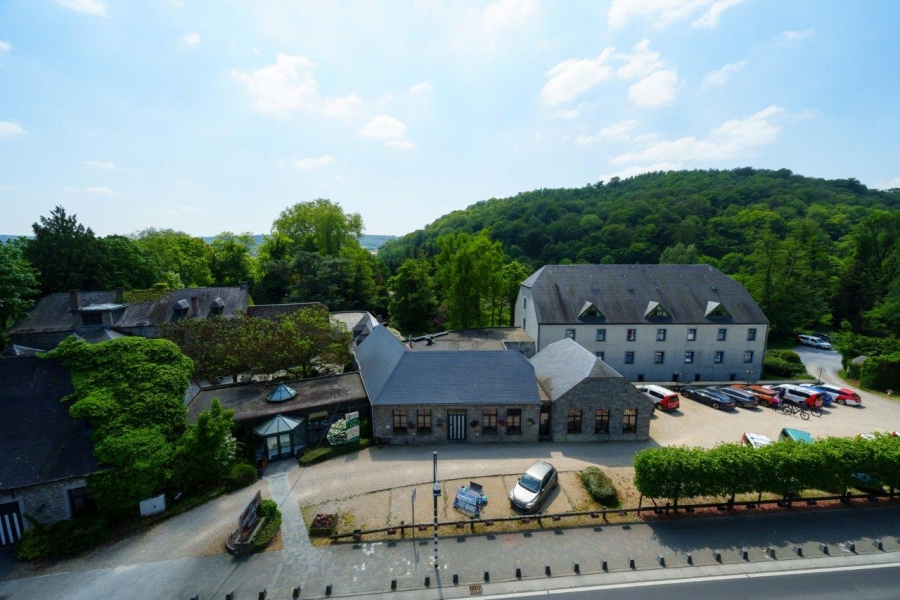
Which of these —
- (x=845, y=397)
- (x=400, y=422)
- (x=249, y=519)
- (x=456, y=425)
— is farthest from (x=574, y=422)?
(x=845, y=397)

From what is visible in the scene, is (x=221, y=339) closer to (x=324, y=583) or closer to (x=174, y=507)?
(x=174, y=507)

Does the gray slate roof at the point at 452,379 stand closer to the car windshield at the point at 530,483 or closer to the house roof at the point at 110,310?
the car windshield at the point at 530,483

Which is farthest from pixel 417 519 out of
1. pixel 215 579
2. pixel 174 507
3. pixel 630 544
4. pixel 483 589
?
pixel 174 507

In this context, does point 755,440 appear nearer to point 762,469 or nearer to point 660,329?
point 762,469

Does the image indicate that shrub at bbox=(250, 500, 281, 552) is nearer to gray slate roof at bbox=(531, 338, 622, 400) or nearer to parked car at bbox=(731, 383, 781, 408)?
gray slate roof at bbox=(531, 338, 622, 400)

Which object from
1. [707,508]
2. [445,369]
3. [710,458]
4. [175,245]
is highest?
[175,245]

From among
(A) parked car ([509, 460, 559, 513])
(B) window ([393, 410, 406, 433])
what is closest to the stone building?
(A) parked car ([509, 460, 559, 513])

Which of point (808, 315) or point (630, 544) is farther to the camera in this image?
point (808, 315)

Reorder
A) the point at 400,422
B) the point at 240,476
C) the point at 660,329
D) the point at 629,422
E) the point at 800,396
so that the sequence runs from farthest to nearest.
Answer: the point at 660,329, the point at 800,396, the point at 629,422, the point at 400,422, the point at 240,476
